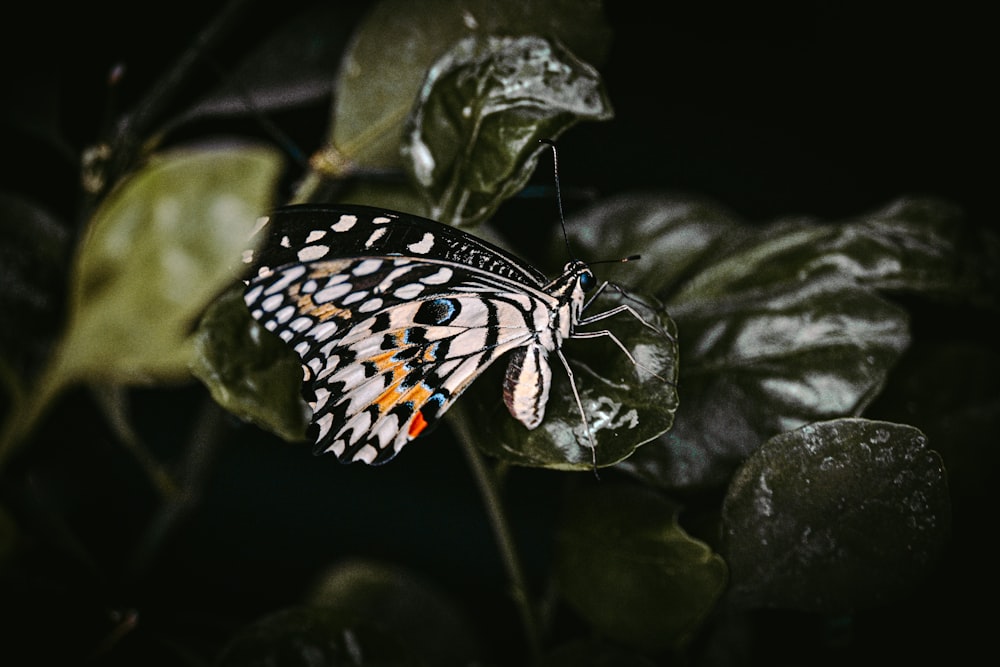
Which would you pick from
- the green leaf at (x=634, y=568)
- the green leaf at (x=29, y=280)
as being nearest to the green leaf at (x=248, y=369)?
the green leaf at (x=634, y=568)

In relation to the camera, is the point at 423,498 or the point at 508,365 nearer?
the point at 508,365

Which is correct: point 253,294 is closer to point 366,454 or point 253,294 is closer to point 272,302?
point 272,302

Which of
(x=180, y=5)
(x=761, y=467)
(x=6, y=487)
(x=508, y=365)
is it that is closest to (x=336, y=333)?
(x=508, y=365)

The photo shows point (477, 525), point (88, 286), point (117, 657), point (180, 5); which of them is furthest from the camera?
point (477, 525)

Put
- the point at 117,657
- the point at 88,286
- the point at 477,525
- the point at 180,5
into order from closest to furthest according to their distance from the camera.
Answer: the point at 88,286 < the point at 117,657 < the point at 180,5 < the point at 477,525

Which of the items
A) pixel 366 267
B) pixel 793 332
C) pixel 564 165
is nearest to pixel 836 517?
pixel 793 332

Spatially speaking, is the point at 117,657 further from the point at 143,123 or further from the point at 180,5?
the point at 180,5
